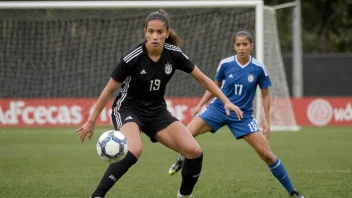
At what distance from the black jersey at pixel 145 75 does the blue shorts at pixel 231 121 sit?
5.11ft

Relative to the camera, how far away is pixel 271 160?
8.41 m

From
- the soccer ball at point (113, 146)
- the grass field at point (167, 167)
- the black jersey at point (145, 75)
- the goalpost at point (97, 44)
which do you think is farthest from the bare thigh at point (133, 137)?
the goalpost at point (97, 44)

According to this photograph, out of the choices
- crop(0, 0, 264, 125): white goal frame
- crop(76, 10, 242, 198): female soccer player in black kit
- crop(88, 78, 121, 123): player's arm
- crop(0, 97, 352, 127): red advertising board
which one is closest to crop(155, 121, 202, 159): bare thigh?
crop(76, 10, 242, 198): female soccer player in black kit

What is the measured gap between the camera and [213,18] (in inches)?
866

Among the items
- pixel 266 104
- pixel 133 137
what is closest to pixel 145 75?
pixel 133 137

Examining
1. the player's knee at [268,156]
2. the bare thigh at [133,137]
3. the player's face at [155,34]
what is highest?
the player's face at [155,34]

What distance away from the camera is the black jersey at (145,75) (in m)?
7.07

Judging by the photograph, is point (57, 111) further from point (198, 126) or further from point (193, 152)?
point (193, 152)

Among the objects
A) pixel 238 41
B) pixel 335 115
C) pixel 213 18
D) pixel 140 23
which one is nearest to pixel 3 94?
pixel 140 23

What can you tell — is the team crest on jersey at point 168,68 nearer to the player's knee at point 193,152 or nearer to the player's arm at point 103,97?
the player's arm at point 103,97

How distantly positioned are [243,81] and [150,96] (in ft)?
6.73

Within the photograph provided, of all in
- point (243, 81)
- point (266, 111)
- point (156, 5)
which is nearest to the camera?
point (266, 111)

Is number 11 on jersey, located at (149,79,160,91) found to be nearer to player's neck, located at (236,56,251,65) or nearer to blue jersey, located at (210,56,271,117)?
blue jersey, located at (210,56,271,117)

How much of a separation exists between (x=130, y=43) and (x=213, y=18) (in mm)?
4345
